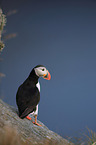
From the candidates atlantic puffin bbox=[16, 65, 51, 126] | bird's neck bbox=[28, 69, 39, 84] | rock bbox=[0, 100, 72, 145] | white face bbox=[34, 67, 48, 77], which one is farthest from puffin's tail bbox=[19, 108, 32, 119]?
white face bbox=[34, 67, 48, 77]

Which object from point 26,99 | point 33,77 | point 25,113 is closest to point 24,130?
point 25,113

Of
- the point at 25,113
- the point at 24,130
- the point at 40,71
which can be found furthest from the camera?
the point at 40,71

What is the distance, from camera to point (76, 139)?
2840mm

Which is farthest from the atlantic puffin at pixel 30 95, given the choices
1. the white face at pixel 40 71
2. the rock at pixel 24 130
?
the rock at pixel 24 130

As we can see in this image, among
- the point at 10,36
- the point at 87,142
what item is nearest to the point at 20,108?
the point at 87,142

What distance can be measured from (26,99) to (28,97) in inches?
2.1

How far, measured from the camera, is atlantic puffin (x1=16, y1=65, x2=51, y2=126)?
3094mm

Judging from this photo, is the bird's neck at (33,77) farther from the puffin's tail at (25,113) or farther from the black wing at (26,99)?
the puffin's tail at (25,113)

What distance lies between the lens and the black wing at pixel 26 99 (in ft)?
10.1

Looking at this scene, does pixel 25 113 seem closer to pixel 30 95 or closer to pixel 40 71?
pixel 30 95

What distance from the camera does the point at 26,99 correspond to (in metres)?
3.13

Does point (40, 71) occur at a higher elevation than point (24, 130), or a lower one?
higher

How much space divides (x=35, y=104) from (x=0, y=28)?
7.51 ft

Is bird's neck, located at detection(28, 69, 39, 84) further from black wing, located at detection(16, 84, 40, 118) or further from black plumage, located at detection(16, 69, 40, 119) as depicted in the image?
black wing, located at detection(16, 84, 40, 118)
